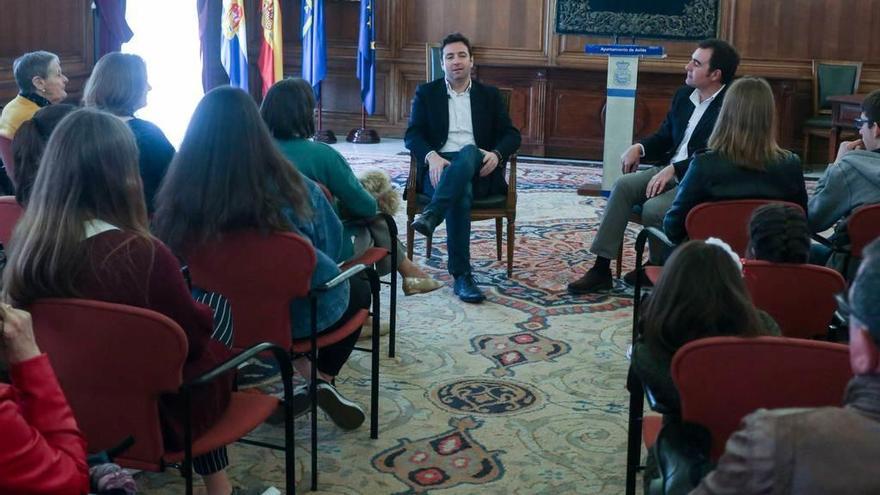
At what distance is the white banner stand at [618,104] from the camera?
7391 millimetres

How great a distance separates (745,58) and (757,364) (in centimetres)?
856

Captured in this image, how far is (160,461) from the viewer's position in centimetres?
231

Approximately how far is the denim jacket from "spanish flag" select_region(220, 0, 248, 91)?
6266 millimetres

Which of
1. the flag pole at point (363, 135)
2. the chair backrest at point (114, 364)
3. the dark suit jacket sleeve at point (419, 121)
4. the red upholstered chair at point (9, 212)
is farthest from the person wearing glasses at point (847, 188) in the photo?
the flag pole at point (363, 135)

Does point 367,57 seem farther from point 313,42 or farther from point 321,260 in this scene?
point 321,260

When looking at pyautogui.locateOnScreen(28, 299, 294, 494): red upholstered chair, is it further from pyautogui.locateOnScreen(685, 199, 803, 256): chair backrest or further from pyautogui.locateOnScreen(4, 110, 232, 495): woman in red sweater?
pyautogui.locateOnScreen(685, 199, 803, 256): chair backrest

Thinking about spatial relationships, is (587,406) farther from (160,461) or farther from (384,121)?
(384,121)

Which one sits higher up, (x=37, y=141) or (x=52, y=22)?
(x=52, y=22)

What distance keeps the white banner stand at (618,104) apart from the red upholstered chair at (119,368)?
5.45 meters

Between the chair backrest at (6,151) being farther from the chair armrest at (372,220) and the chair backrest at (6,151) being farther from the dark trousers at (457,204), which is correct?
the dark trousers at (457,204)

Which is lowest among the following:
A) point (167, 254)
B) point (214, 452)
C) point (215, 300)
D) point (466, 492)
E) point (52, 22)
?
point (466, 492)

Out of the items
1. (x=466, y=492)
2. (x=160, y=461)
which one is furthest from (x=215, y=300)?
(x=466, y=492)

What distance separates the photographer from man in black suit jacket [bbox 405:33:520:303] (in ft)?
17.1

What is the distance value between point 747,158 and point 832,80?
20.4 feet
